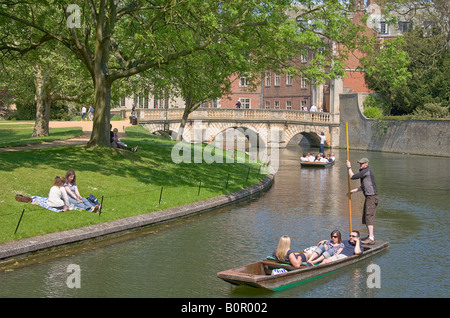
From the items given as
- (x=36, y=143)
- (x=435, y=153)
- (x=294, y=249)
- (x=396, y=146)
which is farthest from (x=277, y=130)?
(x=294, y=249)

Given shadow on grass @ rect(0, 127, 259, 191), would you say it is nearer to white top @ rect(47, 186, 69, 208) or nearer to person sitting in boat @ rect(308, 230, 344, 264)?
white top @ rect(47, 186, 69, 208)

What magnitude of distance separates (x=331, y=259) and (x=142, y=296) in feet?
16.9

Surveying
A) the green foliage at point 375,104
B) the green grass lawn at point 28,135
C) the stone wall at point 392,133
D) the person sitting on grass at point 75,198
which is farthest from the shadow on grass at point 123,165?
the green foliage at point 375,104

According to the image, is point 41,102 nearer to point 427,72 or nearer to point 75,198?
point 75,198

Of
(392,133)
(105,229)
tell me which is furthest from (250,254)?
(392,133)

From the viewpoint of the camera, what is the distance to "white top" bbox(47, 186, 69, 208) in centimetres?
2055

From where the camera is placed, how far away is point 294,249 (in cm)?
1861

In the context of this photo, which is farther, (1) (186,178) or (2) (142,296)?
(1) (186,178)

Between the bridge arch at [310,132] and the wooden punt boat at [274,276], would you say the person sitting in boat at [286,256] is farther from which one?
the bridge arch at [310,132]

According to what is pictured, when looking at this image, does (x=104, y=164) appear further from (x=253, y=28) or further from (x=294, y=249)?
(x=294, y=249)

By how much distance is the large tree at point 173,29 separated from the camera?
2588 centimetres

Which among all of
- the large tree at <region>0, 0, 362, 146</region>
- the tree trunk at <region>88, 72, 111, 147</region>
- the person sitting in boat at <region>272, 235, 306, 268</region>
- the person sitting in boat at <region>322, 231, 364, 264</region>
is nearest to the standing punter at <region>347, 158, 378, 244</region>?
the person sitting in boat at <region>322, 231, 364, 264</region>

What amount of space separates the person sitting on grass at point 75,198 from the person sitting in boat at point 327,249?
7.91 metres

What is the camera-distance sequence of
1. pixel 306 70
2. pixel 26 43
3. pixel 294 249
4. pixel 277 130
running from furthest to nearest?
pixel 277 130
pixel 26 43
pixel 306 70
pixel 294 249
